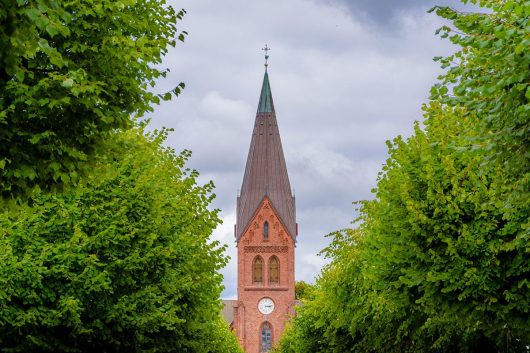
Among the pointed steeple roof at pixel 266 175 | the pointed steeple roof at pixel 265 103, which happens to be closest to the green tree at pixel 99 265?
the pointed steeple roof at pixel 266 175

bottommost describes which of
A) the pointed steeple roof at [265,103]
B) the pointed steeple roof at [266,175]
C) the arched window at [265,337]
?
the arched window at [265,337]

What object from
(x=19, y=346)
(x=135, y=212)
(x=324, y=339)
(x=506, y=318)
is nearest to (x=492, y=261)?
(x=506, y=318)

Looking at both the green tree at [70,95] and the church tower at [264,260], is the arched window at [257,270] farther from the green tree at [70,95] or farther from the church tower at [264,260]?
the green tree at [70,95]

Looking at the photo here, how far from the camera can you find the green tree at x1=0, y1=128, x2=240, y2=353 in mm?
26567

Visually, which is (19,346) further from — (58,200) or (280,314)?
(280,314)

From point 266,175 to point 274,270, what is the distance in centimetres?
1283

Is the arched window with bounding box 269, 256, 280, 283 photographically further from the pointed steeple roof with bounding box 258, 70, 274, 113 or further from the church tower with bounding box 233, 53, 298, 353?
the pointed steeple roof with bounding box 258, 70, 274, 113

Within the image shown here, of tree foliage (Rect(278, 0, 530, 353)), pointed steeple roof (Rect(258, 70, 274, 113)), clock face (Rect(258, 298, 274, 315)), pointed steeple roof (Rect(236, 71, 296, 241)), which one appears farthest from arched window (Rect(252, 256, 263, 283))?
tree foliage (Rect(278, 0, 530, 353))

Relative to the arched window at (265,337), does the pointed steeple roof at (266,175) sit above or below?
above

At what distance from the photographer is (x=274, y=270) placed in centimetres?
12094

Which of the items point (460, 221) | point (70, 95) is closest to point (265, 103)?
point (460, 221)

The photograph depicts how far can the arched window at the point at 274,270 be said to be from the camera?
12069cm

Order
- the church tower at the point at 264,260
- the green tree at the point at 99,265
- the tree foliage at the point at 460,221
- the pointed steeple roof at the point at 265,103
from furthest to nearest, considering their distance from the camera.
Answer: the pointed steeple roof at the point at 265,103 < the church tower at the point at 264,260 < the green tree at the point at 99,265 < the tree foliage at the point at 460,221

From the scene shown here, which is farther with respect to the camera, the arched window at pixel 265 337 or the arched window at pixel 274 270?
the arched window at pixel 274 270
